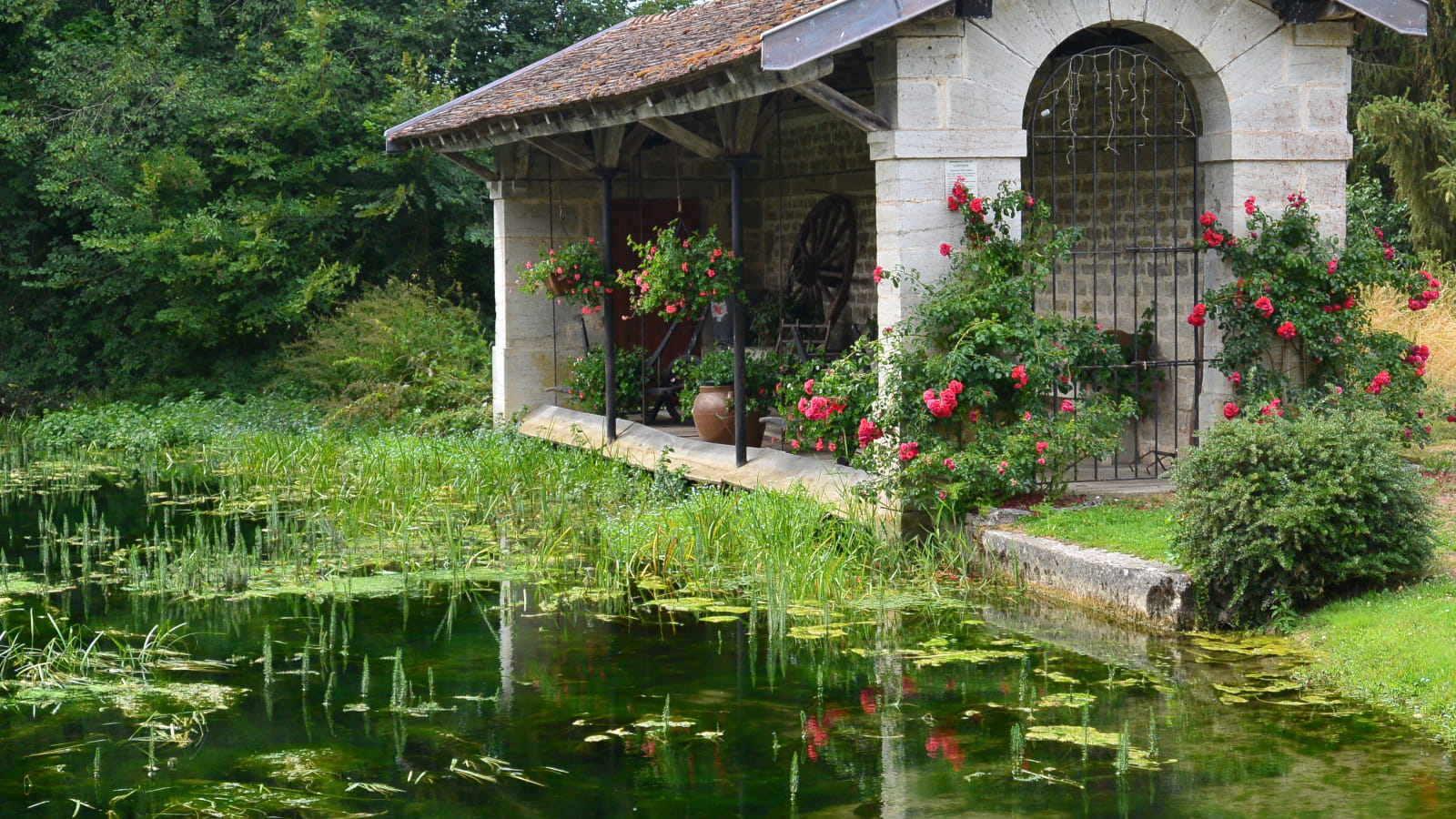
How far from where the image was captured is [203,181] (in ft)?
52.3

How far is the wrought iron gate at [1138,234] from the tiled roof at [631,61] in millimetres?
1911

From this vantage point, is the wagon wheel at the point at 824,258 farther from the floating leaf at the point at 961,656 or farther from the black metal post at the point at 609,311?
the floating leaf at the point at 961,656

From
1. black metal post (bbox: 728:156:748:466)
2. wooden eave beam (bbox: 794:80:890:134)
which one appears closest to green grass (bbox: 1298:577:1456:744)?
wooden eave beam (bbox: 794:80:890:134)

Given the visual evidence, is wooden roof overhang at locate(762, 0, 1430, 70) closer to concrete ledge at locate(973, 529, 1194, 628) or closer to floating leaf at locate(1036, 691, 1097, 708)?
concrete ledge at locate(973, 529, 1194, 628)

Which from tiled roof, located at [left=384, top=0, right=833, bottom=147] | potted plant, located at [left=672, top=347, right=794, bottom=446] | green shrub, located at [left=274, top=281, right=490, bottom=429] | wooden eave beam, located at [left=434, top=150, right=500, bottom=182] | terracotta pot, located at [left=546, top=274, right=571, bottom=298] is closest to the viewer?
tiled roof, located at [left=384, top=0, right=833, bottom=147]

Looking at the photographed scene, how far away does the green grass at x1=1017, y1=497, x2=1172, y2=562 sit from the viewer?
7.33 metres

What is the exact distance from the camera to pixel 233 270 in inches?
618

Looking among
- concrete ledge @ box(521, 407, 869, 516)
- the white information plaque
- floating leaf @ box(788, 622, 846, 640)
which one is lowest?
floating leaf @ box(788, 622, 846, 640)

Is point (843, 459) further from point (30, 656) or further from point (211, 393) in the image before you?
point (211, 393)

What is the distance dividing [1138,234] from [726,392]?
9.58 ft

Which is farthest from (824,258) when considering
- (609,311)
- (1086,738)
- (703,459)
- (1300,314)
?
(1086,738)

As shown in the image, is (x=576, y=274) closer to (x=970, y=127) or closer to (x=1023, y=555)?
(x=970, y=127)

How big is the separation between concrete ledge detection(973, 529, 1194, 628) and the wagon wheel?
203 inches

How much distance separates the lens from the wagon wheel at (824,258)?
1300cm
